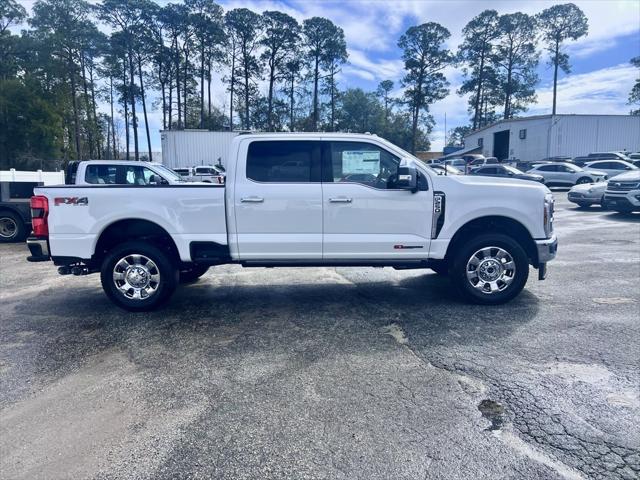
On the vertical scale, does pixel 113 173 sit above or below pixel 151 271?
above

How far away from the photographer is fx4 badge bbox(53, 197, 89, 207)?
16.5 feet

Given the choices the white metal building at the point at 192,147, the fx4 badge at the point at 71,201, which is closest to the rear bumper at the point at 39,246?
the fx4 badge at the point at 71,201

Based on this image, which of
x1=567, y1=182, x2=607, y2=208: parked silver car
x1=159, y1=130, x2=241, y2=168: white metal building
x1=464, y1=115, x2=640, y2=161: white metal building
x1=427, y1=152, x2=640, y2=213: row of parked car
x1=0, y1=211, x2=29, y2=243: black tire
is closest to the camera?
x1=0, y1=211, x2=29, y2=243: black tire

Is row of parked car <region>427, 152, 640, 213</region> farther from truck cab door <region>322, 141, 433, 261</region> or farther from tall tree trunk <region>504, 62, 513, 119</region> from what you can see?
tall tree trunk <region>504, 62, 513, 119</region>

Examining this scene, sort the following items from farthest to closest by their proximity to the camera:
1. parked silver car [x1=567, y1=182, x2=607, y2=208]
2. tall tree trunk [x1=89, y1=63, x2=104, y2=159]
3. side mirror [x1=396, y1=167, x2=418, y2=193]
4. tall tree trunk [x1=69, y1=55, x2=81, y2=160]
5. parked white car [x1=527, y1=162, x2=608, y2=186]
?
tall tree trunk [x1=89, y1=63, x2=104, y2=159], tall tree trunk [x1=69, y1=55, x2=81, y2=160], parked white car [x1=527, y1=162, x2=608, y2=186], parked silver car [x1=567, y1=182, x2=607, y2=208], side mirror [x1=396, y1=167, x2=418, y2=193]

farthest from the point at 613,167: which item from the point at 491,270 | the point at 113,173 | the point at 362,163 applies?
the point at 113,173

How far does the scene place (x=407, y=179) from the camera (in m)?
4.83

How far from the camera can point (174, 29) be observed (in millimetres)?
42844

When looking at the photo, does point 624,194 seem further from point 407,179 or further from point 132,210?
point 132,210

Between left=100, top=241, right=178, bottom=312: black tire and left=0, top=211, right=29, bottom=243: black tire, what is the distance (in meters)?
7.22

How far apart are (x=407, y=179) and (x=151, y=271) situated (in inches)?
128

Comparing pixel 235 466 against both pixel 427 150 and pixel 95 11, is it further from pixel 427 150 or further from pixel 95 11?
pixel 427 150

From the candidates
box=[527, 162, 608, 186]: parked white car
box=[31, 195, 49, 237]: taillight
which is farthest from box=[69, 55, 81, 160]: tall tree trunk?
box=[31, 195, 49, 237]: taillight

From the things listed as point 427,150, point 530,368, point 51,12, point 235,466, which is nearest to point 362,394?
point 235,466
